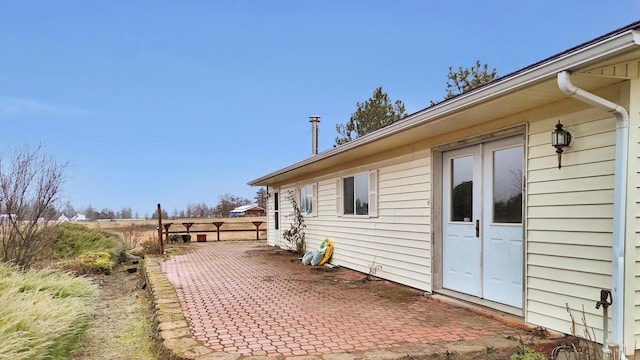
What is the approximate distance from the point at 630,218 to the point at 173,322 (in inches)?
166

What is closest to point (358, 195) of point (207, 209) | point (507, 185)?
point (507, 185)

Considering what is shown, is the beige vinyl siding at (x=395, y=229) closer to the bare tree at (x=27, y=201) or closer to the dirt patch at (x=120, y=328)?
the dirt patch at (x=120, y=328)

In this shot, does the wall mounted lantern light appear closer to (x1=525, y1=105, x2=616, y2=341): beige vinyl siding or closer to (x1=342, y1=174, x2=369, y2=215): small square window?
(x1=525, y1=105, x2=616, y2=341): beige vinyl siding

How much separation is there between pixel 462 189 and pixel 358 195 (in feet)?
10.1

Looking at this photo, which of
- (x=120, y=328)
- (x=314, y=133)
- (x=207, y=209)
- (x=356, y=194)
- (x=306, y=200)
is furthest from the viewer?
(x=207, y=209)

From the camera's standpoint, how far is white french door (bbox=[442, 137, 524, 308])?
439 cm

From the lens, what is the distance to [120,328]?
5020mm

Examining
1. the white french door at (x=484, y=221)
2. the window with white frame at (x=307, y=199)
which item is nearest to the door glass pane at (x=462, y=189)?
the white french door at (x=484, y=221)

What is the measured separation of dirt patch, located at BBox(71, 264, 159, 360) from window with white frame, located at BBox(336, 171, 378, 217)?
406 cm

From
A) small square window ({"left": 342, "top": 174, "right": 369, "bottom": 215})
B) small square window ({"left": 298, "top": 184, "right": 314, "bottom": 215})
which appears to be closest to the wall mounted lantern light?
small square window ({"left": 342, "top": 174, "right": 369, "bottom": 215})

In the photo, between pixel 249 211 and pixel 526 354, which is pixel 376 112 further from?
pixel 249 211

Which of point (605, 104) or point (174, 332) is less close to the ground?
point (605, 104)

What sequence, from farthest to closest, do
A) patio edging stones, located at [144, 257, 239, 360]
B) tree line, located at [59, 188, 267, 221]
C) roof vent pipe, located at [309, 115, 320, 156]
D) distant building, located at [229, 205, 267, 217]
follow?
tree line, located at [59, 188, 267, 221]
distant building, located at [229, 205, 267, 217]
roof vent pipe, located at [309, 115, 320, 156]
patio edging stones, located at [144, 257, 239, 360]

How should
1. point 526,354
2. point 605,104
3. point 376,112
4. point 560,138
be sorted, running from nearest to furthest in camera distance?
point 605,104 → point 526,354 → point 560,138 → point 376,112
